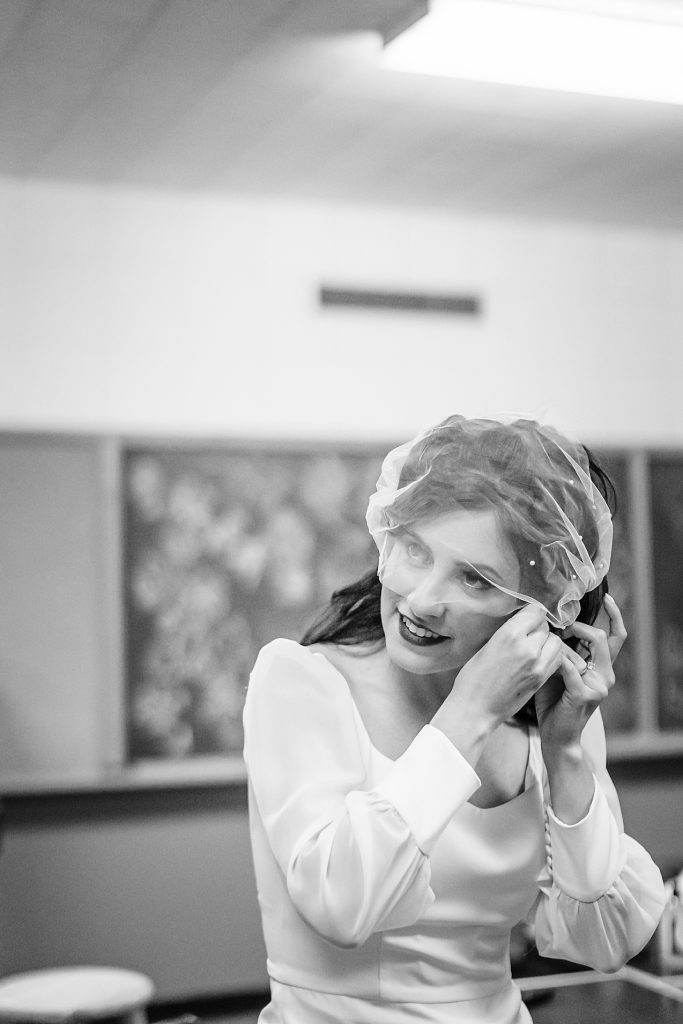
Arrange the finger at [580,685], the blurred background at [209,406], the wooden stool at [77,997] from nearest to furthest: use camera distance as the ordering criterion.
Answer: the finger at [580,685]
the wooden stool at [77,997]
the blurred background at [209,406]

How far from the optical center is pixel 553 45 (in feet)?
10.5

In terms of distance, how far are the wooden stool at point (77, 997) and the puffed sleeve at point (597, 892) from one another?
5.96ft

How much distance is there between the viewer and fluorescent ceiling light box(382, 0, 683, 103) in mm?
3102

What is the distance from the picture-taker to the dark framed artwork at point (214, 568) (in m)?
4.41

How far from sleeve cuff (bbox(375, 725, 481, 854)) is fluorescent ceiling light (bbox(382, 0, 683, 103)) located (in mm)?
2255

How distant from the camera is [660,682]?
5070 millimetres

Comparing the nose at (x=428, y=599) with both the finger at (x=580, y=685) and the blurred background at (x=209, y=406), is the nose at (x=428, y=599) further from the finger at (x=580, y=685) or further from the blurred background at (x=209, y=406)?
the blurred background at (x=209, y=406)

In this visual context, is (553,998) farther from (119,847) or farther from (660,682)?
(660,682)

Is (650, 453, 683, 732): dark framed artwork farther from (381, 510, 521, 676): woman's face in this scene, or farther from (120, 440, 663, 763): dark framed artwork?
(381, 510, 521, 676): woman's face

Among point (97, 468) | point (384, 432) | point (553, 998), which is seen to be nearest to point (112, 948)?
point (97, 468)

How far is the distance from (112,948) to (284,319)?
2345mm

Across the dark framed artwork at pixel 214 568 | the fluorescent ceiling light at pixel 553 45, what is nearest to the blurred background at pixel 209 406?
the dark framed artwork at pixel 214 568

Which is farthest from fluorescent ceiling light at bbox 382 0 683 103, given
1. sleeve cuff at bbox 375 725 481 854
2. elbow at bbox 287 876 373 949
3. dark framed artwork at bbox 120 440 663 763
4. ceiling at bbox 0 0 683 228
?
elbow at bbox 287 876 373 949

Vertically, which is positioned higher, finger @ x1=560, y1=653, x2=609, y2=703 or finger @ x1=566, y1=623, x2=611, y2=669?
finger @ x1=566, y1=623, x2=611, y2=669
